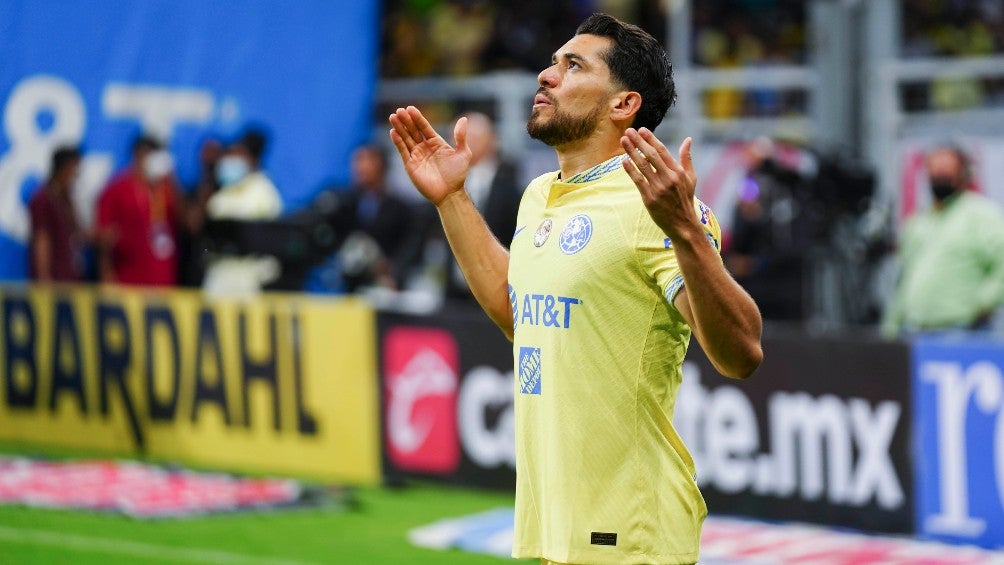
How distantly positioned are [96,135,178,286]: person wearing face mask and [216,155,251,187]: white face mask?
0.77 m

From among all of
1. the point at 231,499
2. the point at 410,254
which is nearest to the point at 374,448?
the point at 231,499

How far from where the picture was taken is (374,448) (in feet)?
36.4

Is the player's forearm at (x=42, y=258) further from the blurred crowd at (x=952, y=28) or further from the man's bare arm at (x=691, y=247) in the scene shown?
the man's bare arm at (x=691, y=247)

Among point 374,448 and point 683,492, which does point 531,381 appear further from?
point 374,448

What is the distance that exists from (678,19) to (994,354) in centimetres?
711

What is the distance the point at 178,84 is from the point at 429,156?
11208 millimetres

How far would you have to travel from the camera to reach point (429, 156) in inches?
180

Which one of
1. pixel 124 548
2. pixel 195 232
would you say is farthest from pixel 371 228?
pixel 124 548

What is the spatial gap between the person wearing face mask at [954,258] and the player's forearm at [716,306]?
655 cm

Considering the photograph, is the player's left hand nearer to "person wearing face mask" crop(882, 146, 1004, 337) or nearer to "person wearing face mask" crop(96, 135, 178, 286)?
"person wearing face mask" crop(882, 146, 1004, 337)

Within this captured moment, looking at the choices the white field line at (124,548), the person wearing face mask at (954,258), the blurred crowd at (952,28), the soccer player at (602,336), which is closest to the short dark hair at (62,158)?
the white field line at (124,548)

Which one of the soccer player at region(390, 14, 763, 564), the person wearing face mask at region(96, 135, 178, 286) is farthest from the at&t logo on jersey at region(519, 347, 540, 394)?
the person wearing face mask at region(96, 135, 178, 286)

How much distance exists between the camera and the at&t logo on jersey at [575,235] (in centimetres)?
404

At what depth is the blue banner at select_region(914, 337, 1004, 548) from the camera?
844 centimetres
